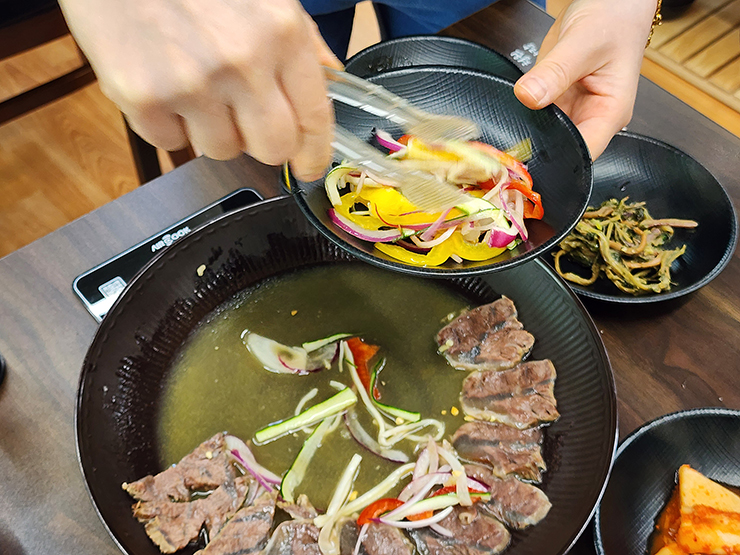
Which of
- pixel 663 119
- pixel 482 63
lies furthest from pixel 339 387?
pixel 663 119

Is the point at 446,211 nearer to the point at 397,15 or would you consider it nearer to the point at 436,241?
the point at 436,241

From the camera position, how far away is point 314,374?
1.18 metres

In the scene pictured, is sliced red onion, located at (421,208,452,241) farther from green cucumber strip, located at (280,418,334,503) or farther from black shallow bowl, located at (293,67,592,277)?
green cucumber strip, located at (280,418,334,503)

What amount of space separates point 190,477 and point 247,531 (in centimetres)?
15

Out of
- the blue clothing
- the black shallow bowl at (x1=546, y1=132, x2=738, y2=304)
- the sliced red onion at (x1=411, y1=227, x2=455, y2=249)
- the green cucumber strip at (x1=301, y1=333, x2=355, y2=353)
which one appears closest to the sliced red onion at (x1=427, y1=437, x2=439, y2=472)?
the green cucumber strip at (x1=301, y1=333, x2=355, y2=353)

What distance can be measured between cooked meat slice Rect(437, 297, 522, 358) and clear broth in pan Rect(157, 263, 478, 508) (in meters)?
0.04

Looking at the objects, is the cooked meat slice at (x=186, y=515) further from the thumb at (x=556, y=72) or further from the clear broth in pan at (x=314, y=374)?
the thumb at (x=556, y=72)

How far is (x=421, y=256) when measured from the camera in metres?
0.98

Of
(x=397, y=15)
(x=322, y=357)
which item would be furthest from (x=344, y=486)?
(x=397, y=15)

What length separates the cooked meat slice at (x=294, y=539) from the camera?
0.97 meters

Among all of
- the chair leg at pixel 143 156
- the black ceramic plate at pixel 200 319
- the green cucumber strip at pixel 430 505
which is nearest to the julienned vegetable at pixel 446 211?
the black ceramic plate at pixel 200 319

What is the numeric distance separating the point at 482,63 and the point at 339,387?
1.07 meters

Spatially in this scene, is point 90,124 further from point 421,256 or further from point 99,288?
point 421,256

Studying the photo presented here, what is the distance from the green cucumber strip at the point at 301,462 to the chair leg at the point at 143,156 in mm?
1526
